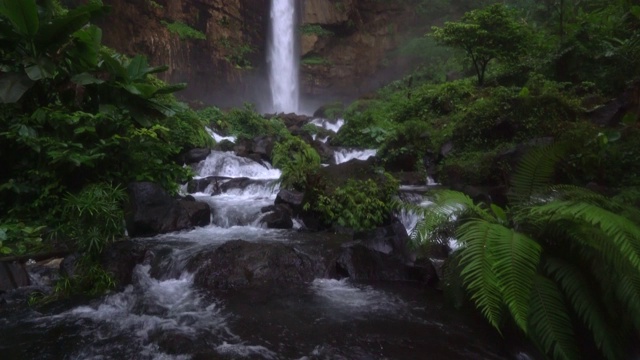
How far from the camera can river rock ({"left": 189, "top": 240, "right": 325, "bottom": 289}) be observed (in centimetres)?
532

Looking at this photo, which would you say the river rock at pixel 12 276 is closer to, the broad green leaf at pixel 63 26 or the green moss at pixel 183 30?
the broad green leaf at pixel 63 26

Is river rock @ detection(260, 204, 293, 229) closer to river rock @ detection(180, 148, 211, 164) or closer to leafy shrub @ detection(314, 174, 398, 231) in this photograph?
leafy shrub @ detection(314, 174, 398, 231)

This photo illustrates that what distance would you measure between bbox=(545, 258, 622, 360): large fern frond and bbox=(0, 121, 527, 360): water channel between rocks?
69cm

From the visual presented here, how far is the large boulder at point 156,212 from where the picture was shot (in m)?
6.97

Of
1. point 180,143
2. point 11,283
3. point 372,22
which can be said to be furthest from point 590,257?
point 372,22

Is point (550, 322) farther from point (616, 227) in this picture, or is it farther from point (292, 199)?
point (292, 199)

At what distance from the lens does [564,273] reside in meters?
3.34

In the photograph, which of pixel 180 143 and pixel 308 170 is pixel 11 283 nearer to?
pixel 308 170

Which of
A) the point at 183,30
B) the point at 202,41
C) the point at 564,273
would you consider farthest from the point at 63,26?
the point at 202,41

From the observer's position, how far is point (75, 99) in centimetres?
701

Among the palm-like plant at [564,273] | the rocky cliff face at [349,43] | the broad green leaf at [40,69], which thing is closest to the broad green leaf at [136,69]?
the broad green leaf at [40,69]

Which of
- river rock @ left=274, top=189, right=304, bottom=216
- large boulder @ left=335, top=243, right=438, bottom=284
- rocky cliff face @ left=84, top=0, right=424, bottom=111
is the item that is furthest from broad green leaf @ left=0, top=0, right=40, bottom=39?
rocky cliff face @ left=84, top=0, right=424, bottom=111

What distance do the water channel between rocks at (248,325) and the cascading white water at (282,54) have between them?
20431 millimetres

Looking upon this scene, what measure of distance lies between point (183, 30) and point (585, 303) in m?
21.4
